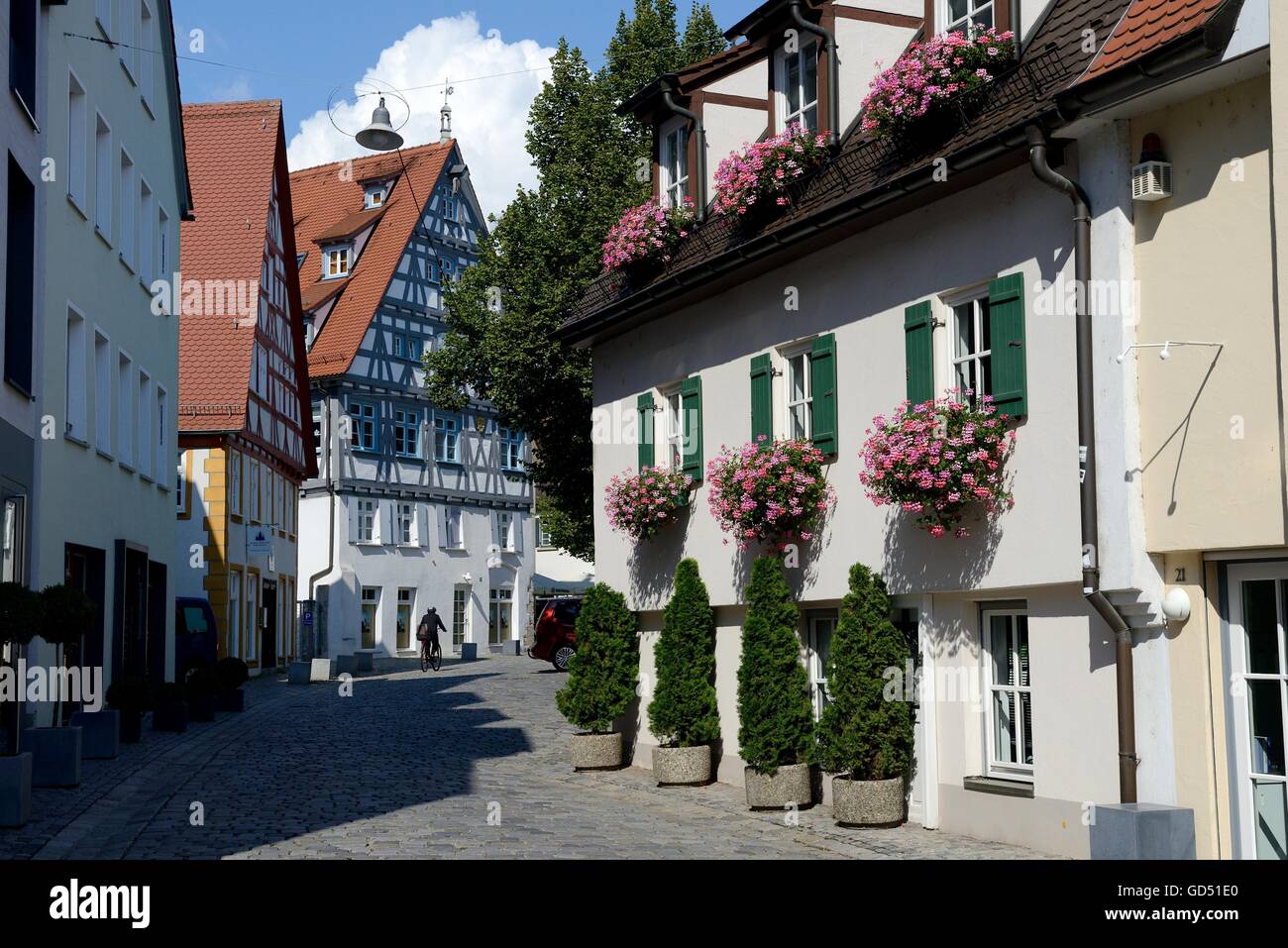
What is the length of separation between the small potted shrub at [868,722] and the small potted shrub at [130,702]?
1005 centimetres

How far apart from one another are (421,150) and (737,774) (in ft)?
141

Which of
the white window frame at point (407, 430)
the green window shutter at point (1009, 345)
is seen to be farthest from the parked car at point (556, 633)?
the green window shutter at point (1009, 345)

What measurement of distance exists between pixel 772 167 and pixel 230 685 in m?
14.6

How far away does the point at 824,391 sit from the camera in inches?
589

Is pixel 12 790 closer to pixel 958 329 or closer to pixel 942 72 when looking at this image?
pixel 958 329

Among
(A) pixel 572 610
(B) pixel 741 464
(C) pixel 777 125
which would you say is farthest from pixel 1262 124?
(A) pixel 572 610

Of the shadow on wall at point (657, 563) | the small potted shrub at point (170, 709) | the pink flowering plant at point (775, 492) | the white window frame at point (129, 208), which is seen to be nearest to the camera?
the pink flowering plant at point (775, 492)

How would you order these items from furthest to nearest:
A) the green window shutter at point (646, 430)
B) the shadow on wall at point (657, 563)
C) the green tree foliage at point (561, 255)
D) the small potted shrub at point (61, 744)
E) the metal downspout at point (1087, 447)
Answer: the green tree foliage at point (561, 255), the green window shutter at point (646, 430), the shadow on wall at point (657, 563), the small potted shrub at point (61, 744), the metal downspout at point (1087, 447)

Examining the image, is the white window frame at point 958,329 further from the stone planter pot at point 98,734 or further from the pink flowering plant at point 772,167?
the stone planter pot at point 98,734

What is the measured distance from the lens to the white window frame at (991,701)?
12.5 meters

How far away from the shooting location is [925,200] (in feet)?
43.7

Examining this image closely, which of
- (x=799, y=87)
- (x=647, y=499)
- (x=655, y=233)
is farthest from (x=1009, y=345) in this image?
(x=655, y=233)

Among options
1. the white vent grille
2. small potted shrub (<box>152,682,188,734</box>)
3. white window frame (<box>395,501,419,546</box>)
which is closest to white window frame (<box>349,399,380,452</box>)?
white window frame (<box>395,501,419,546</box>)

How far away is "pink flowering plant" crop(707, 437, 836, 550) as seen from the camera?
1476 centimetres
